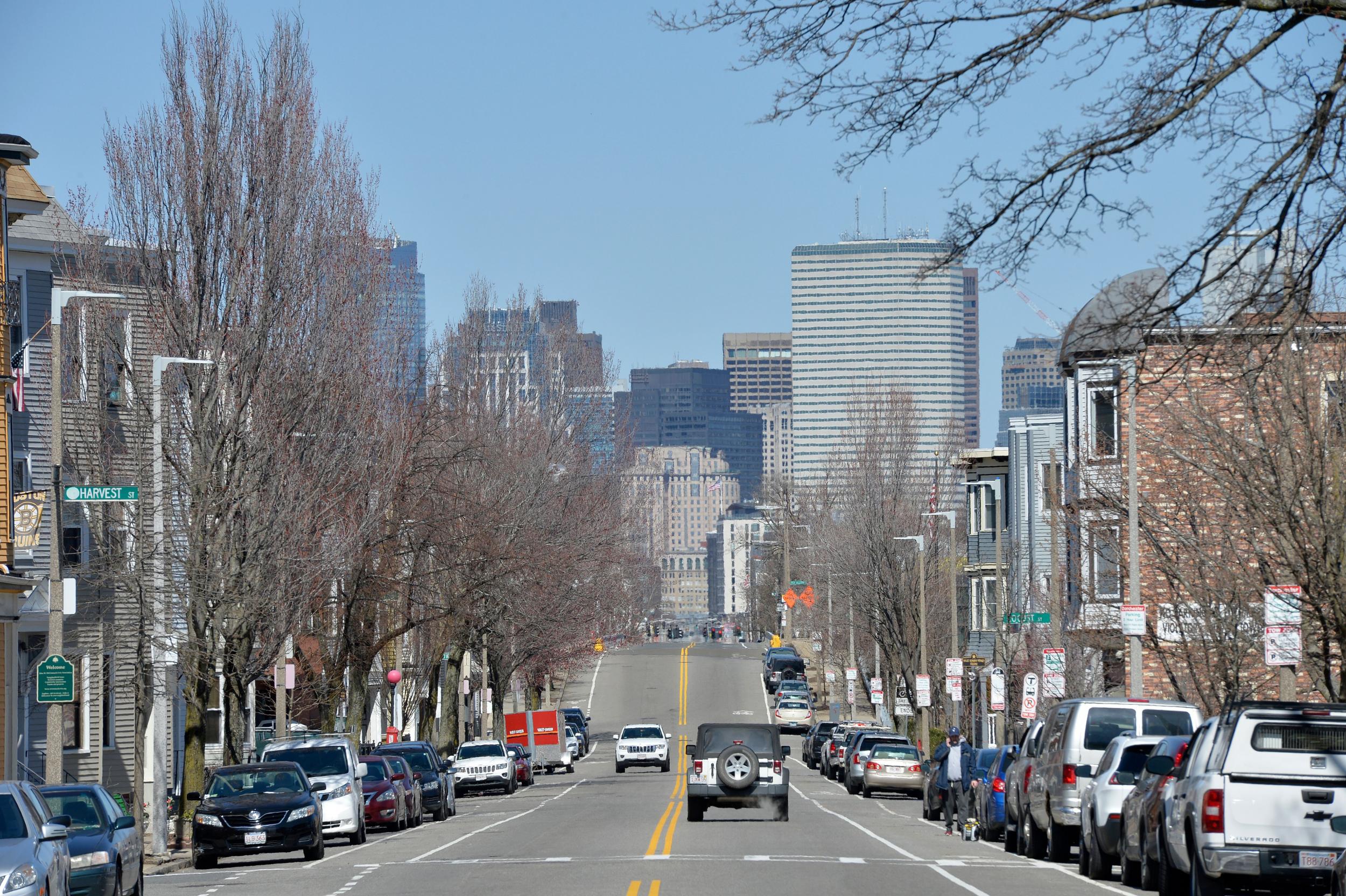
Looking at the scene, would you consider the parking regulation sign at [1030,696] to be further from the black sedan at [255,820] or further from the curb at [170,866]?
the curb at [170,866]

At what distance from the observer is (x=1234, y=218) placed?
1181 centimetres

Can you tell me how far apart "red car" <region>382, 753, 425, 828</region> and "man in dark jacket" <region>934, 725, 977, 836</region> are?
9958 millimetres

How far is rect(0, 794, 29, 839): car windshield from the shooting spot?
14.4 metres

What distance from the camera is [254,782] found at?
1017 inches

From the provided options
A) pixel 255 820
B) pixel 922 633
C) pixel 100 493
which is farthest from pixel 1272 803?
pixel 922 633

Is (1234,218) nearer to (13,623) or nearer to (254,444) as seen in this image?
(254,444)

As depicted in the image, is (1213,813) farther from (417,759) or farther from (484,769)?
(484,769)

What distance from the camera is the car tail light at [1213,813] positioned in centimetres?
1437

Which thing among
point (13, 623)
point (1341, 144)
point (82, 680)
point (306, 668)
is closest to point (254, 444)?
point (13, 623)

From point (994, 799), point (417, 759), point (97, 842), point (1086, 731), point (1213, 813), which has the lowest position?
point (417, 759)

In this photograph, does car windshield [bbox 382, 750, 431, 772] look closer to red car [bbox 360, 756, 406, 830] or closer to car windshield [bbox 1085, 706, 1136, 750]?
red car [bbox 360, 756, 406, 830]

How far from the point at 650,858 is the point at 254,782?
257 inches

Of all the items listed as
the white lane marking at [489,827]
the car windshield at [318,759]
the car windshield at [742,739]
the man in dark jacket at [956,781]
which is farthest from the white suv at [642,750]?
the car windshield at [318,759]

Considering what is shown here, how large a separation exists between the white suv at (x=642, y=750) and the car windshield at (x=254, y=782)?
35.6m
